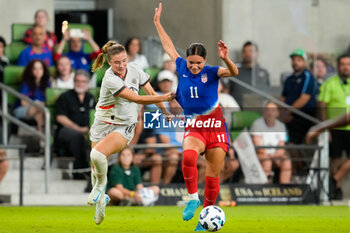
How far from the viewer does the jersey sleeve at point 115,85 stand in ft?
32.6

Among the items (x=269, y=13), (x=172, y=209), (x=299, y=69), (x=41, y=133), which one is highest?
(x=269, y=13)

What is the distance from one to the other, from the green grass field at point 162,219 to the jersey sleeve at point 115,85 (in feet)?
5.08

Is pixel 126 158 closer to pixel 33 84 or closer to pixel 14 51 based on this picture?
pixel 33 84

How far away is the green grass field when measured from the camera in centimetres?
1031

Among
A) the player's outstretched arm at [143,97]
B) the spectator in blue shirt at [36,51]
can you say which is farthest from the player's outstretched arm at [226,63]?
the spectator in blue shirt at [36,51]

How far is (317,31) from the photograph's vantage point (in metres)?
17.0

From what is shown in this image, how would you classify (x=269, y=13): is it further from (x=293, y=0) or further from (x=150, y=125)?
(x=150, y=125)

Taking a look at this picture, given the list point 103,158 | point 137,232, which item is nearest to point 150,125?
point 103,158

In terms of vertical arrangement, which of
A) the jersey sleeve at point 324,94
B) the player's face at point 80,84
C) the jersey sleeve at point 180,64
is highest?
the jersey sleeve at point 180,64

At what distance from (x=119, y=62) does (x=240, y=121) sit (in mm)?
5469

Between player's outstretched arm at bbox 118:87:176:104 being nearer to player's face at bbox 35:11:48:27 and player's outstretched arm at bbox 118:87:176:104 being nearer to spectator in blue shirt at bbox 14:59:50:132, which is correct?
spectator in blue shirt at bbox 14:59:50:132

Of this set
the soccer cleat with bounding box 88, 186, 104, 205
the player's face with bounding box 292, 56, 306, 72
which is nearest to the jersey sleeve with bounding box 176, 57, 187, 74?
the soccer cleat with bounding box 88, 186, 104, 205

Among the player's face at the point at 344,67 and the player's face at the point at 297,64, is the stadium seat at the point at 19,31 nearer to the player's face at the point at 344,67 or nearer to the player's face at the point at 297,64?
the player's face at the point at 297,64

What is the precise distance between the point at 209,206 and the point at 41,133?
20.3 feet
